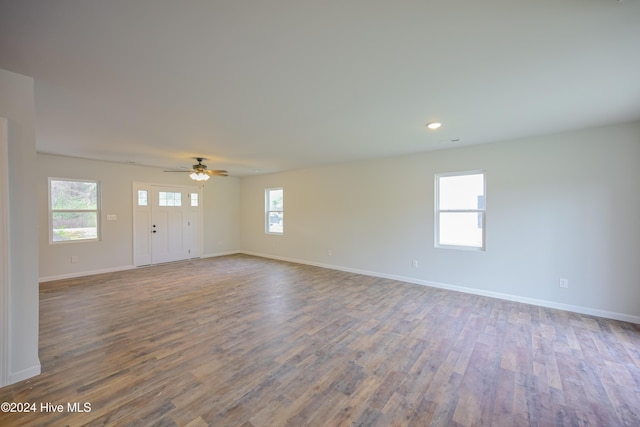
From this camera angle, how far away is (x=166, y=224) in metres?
6.75

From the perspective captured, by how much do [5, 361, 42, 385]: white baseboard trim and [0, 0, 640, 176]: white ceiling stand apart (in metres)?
2.44

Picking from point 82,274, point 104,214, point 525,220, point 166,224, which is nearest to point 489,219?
point 525,220

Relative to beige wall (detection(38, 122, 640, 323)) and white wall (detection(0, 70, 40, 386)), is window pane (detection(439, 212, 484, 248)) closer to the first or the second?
beige wall (detection(38, 122, 640, 323))

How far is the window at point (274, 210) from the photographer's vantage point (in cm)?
745

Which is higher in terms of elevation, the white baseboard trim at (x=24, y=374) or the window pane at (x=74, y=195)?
the window pane at (x=74, y=195)

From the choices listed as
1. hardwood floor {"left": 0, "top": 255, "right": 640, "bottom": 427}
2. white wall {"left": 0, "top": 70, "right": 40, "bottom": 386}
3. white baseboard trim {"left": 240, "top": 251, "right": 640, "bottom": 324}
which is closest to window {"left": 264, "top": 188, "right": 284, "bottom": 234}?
white baseboard trim {"left": 240, "top": 251, "right": 640, "bottom": 324}

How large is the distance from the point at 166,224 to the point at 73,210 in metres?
1.82

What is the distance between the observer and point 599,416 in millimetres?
1774

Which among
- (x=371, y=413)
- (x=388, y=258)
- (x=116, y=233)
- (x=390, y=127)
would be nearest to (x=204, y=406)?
(x=371, y=413)

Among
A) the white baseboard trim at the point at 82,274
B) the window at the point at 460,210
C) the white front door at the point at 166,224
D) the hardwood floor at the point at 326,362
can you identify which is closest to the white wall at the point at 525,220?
the window at the point at 460,210

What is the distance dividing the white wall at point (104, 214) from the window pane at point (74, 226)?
143 mm

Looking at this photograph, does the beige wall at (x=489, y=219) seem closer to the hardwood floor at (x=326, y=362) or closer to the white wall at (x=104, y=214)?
the white wall at (x=104, y=214)

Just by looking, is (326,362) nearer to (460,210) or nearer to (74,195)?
(460,210)

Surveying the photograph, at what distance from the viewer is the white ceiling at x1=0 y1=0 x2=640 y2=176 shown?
145cm
